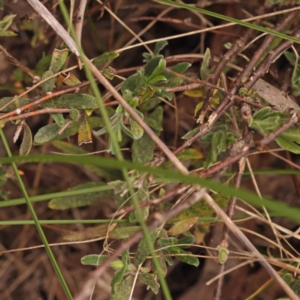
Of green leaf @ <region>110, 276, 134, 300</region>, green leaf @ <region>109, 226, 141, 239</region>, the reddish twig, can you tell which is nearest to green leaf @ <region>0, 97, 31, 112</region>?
the reddish twig

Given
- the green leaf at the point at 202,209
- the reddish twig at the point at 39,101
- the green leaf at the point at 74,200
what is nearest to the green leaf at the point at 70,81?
the reddish twig at the point at 39,101

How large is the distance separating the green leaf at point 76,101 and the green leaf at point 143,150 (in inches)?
8.6

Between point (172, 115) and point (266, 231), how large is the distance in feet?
1.72

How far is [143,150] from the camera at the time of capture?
1.26 metres

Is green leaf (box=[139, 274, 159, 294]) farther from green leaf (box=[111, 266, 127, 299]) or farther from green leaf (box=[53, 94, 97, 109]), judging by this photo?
green leaf (box=[53, 94, 97, 109])

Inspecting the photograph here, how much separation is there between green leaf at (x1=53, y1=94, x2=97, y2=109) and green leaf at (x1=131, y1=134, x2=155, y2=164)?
0.72 ft

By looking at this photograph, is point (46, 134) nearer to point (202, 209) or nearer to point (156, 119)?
point (156, 119)

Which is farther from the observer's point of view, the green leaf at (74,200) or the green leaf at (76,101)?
the green leaf at (74,200)

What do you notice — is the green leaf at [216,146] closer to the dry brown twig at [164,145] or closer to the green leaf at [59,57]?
the dry brown twig at [164,145]

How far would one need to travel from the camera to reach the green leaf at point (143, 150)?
1.25m

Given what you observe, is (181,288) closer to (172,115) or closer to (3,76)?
(172,115)

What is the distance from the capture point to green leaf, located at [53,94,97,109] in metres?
1.09

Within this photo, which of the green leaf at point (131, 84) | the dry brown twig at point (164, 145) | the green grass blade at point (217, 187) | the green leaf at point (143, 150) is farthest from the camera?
the green leaf at point (143, 150)

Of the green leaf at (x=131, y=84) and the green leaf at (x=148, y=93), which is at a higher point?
the green leaf at (x=131, y=84)
